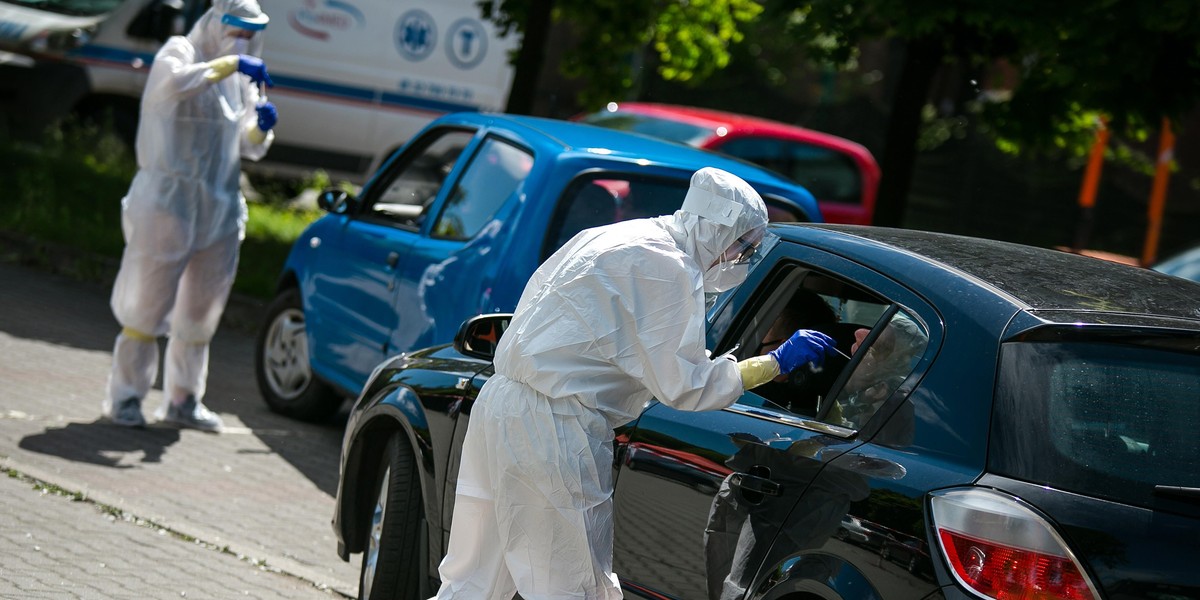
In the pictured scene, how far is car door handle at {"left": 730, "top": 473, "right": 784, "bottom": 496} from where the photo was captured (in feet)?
11.5

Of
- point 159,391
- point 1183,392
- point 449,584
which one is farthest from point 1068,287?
point 159,391

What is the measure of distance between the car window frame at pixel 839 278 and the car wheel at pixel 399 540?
4.28 ft

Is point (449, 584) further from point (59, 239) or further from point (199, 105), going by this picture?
point (59, 239)

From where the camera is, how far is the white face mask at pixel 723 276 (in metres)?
3.88

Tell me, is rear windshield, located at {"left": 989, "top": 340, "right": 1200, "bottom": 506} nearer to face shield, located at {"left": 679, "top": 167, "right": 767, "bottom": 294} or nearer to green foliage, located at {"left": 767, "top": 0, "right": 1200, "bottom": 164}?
face shield, located at {"left": 679, "top": 167, "right": 767, "bottom": 294}

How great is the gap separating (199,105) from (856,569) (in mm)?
5387

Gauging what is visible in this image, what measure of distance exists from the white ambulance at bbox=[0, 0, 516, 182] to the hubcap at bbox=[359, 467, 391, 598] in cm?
1166

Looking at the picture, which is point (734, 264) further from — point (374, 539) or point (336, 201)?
point (336, 201)

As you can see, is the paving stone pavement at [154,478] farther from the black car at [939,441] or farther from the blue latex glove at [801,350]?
the blue latex glove at [801,350]

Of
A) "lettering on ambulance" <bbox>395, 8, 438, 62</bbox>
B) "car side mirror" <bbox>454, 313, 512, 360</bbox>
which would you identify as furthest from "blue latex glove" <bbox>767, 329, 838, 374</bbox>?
"lettering on ambulance" <bbox>395, 8, 438, 62</bbox>

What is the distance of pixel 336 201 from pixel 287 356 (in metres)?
1.06

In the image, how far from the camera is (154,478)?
22.6 ft

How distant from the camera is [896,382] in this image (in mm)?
3498

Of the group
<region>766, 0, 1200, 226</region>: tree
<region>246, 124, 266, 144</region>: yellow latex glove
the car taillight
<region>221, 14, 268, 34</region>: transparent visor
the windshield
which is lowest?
the windshield
